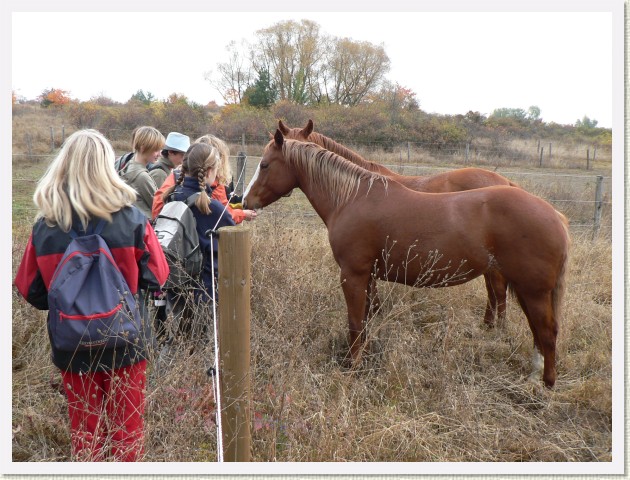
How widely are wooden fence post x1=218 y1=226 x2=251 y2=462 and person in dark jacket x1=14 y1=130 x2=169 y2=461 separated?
0.43m

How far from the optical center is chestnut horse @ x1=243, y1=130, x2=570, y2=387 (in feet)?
11.1

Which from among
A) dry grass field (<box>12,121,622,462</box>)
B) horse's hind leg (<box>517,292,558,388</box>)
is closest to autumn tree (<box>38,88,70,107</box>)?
dry grass field (<box>12,121,622,462</box>)

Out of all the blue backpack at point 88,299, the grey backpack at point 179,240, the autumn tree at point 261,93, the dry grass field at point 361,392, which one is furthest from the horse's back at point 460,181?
the autumn tree at point 261,93

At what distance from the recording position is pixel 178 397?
232 cm

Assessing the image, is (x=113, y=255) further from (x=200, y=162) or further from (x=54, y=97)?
(x=54, y=97)

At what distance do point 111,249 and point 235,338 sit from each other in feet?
2.26

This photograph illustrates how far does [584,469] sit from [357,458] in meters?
1.09

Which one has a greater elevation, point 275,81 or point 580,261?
point 275,81

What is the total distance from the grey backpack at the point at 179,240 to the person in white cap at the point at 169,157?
143 cm

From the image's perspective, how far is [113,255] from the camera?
204cm

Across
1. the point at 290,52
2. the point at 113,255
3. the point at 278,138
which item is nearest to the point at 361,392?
the point at 113,255

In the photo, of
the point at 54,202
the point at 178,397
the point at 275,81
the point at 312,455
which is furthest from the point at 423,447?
the point at 275,81

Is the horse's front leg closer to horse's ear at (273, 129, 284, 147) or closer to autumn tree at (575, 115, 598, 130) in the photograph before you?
horse's ear at (273, 129, 284, 147)

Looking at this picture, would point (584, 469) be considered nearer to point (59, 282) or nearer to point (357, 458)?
point (357, 458)
